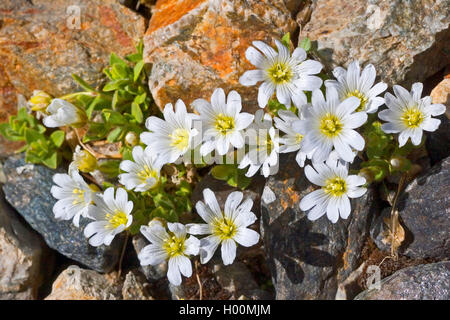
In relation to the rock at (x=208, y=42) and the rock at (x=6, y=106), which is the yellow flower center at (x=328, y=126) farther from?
the rock at (x=6, y=106)

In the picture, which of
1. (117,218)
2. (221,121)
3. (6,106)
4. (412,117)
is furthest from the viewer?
(6,106)

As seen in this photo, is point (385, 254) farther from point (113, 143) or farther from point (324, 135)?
point (113, 143)

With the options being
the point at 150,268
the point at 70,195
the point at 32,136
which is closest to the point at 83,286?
the point at 150,268

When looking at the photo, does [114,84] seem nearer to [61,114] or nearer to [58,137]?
[61,114]

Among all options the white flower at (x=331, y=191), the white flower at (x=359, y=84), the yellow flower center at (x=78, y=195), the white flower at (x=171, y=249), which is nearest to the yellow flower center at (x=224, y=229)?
the white flower at (x=171, y=249)
